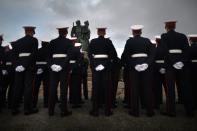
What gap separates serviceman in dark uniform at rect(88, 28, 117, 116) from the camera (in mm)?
8211

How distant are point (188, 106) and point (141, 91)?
1.47 meters

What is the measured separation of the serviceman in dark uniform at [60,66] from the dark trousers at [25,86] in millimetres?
729

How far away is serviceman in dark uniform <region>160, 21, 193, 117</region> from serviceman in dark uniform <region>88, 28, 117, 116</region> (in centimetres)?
173

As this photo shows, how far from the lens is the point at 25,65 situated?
8305 millimetres

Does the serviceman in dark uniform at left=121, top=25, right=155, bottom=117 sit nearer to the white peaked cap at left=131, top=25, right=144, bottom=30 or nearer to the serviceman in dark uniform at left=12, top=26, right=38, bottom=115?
the white peaked cap at left=131, top=25, right=144, bottom=30

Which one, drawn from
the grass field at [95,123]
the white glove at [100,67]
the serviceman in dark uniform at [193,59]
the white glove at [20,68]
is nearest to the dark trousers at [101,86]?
the white glove at [100,67]

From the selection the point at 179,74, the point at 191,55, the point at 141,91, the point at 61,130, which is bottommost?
the point at 61,130

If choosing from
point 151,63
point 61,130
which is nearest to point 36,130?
point 61,130

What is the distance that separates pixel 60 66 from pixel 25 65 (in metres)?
1.15

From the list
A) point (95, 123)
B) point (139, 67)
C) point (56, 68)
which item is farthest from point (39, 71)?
point (139, 67)

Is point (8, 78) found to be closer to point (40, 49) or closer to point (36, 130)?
point (40, 49)

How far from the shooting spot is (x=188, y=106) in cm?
801

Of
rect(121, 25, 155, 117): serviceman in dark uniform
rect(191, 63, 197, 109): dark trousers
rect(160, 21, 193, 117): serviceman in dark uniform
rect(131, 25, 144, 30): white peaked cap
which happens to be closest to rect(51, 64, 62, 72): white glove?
rect(121, 25, 155, 117): serviceman in dark uniform

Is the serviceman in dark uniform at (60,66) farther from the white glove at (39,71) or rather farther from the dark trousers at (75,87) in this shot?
the dark trousers at (75,87)
